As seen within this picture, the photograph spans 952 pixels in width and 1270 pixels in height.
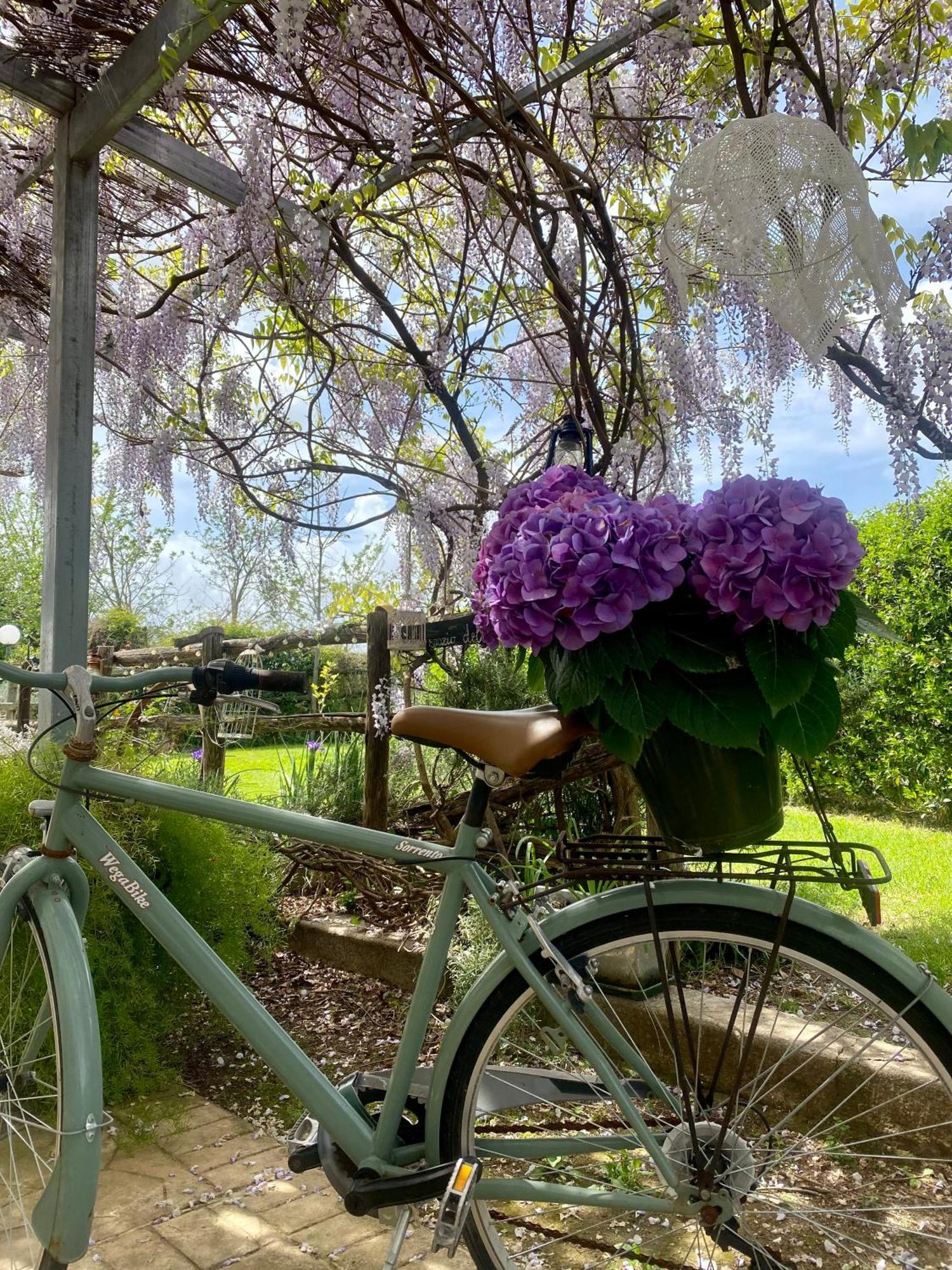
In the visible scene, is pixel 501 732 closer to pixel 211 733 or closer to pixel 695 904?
pixel 695 904

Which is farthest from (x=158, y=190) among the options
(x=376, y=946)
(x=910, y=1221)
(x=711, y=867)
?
(x=910, y=1221)

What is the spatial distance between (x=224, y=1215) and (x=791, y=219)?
214 cm

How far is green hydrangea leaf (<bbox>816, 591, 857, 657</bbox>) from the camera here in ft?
3.72

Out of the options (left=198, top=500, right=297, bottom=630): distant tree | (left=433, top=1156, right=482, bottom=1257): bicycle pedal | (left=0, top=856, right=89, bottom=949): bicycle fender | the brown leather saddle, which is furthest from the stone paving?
(left=198, top=500, right=297, bottom=630): distant tree

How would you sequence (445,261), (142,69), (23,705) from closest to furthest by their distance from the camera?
1. (142,69)
2. (445,261)
3. (23,705)

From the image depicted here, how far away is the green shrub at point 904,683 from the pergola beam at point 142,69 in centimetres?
444

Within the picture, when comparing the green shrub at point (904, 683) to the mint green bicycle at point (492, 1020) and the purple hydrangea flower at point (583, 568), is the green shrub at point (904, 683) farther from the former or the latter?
the purple hydrangea flower at point (583, 568)

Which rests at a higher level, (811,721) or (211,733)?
(811,721)

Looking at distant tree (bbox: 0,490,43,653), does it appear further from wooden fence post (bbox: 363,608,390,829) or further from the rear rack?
the rear rack

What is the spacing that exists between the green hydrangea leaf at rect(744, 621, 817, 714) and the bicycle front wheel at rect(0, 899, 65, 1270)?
1100mm

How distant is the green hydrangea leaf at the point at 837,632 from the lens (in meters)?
1.13

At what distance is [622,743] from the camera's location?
3.83 ft

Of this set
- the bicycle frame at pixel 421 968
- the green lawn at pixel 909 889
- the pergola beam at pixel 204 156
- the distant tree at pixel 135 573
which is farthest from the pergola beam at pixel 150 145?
the distant tree at pixel 135 573

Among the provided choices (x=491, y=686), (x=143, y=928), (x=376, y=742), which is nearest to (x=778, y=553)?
(x=143, y=928)
